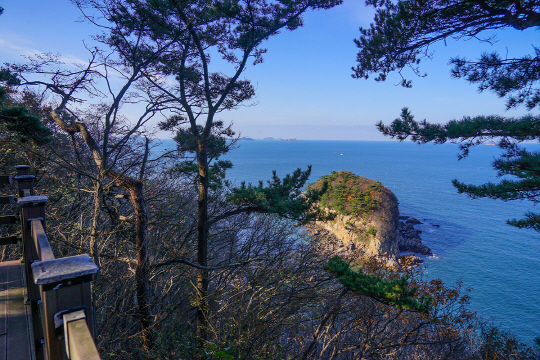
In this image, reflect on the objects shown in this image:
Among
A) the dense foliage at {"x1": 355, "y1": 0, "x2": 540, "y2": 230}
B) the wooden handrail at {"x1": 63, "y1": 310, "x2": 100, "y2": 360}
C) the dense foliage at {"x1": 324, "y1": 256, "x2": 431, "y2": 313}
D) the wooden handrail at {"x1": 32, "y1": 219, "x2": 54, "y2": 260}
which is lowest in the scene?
the dense foliage at {"x1": 324, "y1": 256, "x2": 431, "y2": 313}

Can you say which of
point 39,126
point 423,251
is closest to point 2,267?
point 39,126

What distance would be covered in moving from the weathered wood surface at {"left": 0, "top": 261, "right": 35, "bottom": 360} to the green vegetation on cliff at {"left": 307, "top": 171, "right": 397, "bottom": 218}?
27.2 m

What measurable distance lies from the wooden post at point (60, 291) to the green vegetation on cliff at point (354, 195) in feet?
93.5

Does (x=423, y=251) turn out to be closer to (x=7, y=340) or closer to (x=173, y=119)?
(x=173, y=119)

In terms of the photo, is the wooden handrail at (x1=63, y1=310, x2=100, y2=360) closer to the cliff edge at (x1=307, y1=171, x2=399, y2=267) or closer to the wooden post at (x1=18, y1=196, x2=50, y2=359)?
the wooden post at (x1=18, y1=196, x2=50, y2=359)

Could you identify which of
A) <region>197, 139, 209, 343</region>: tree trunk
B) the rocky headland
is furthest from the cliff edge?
<region>197, 139, 209, 343</region>: tree trunk

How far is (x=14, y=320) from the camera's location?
239 cm

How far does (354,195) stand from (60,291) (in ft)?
104

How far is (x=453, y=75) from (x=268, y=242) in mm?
8624

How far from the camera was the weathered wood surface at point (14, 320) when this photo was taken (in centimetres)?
206

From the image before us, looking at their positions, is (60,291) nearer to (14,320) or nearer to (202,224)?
(14,320)

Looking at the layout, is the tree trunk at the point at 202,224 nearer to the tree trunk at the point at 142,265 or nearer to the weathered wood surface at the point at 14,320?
the tree trunk at the point at 142,265

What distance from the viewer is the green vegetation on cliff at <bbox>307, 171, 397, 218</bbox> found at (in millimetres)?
29638

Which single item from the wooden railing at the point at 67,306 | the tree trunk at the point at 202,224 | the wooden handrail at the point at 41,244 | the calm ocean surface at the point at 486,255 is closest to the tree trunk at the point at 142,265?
the tree trunk at the point at 202,224
